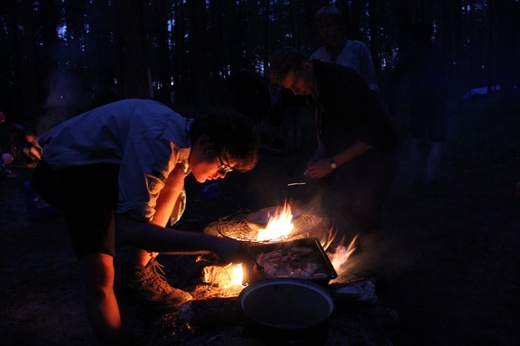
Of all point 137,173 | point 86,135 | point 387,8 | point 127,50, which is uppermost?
point 387,8

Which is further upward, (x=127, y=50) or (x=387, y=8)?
(x=387, y=8)

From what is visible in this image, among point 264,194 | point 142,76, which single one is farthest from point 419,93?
point 142,76

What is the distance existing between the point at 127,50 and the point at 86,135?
5.19 m

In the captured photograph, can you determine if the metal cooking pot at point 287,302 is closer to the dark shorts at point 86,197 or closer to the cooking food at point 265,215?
the dark shorts at point 86,197

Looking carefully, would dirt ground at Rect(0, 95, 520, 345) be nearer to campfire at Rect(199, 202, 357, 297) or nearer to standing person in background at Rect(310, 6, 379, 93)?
campfire at Rect(199, 202, 357, 297)

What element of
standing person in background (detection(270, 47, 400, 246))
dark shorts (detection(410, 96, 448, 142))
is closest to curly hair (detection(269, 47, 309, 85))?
standing person in background (detection(270, 47, 400, 246))

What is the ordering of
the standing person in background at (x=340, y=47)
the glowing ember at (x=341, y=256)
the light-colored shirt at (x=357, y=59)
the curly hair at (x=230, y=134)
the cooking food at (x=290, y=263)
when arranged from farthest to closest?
1. the light-colored shirt at (x=357, y=59)
2. the standing person in background at (x=340, y=47)
3. the glowing ember at (x=341, y=256)
4. the cooking food at (x=290, y=263)
5. the curly hair at (x=230, y=134)

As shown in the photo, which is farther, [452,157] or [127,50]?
[452,157]

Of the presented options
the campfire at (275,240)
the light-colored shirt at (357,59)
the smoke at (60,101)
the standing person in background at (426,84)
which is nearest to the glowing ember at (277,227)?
the campfire at (275,240)

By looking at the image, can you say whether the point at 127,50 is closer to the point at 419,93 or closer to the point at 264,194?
the point at 264,194

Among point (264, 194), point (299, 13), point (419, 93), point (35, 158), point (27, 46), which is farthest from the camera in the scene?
point (299, 13)

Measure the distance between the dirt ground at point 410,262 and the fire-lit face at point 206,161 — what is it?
3.62 feet

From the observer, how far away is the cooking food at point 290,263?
336cm

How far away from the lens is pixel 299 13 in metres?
41.2
